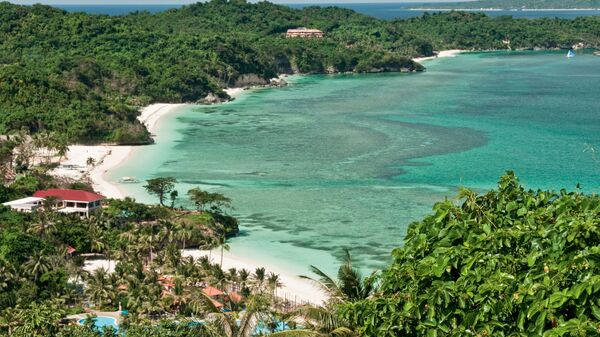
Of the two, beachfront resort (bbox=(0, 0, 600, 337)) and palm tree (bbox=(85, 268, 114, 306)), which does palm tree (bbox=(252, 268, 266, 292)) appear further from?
palm tree (bbox=(85, 268, 114, 306))

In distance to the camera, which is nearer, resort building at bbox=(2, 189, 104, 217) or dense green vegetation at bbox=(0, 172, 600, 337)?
dense green vegetation at bbox=(0, 172, 600, 337)

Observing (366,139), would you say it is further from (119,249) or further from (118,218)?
(119,249)

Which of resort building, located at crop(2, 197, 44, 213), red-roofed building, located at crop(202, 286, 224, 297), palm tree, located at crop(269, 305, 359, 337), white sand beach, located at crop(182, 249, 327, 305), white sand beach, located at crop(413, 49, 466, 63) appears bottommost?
white sand beach, located at crop(182, 249, 327, 305)

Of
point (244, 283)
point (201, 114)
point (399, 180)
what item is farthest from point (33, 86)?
point (244, 283)

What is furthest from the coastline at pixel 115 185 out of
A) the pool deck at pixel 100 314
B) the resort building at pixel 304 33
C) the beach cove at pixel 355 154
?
the resort building at pixel 304 33

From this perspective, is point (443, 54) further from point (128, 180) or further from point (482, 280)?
point (482, 280)

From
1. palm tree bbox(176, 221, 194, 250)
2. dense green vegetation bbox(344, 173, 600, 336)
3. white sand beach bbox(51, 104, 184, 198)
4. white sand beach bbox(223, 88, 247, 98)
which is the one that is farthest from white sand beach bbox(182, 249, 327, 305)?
white sand beach bbox(223, 88, 247, 98)

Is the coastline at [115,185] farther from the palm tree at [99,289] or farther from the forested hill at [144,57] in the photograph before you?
the palm tree at [99,289]
